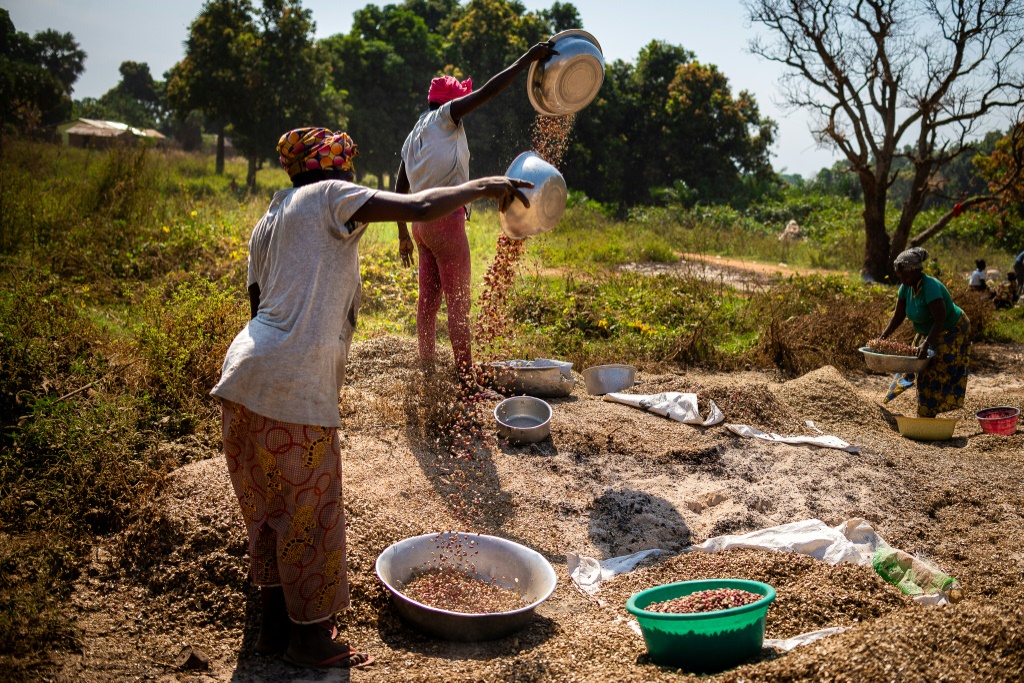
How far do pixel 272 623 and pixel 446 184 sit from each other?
2397mm

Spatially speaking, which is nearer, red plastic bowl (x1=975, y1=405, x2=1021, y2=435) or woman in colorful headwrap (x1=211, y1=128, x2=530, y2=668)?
woman in colorful headwrap (x1=211, y1=128, x2=530, y2=668)

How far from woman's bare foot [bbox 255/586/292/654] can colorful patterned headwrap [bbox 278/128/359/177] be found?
1252 millimetres

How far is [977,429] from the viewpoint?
512 cm

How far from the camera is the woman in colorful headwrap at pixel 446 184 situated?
3900 mm

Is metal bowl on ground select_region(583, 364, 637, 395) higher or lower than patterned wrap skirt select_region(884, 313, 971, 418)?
lower

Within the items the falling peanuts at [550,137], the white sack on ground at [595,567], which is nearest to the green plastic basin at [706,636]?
the white sack on ground at [595,567]

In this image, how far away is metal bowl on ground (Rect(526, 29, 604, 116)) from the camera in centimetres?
402

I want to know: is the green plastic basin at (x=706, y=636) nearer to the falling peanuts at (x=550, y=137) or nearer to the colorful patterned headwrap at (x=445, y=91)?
the falling peanuts at (x=550, y=137)

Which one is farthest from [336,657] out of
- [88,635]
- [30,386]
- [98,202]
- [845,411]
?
[98,202]

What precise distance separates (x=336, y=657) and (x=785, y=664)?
4.11 ft

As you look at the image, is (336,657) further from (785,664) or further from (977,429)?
(977,429)

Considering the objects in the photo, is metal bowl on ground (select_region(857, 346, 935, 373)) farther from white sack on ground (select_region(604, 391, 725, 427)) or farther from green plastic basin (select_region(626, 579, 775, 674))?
green plastic basin (select_region(626, 579, 775, 674))

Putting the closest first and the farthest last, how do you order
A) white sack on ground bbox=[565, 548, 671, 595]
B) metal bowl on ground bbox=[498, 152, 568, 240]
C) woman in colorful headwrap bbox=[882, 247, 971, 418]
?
white sack on ground bbox=[565, 548, 671, 595]
metal bowl on ground bbox=[498, 152, 568, 240]
woman in colorful headwrap bbox=[882, 247, 971, 418]

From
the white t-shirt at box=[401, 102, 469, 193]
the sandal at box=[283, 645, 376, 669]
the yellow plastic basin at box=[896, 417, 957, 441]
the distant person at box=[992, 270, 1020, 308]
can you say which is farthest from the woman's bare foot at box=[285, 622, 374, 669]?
the distant person at box=[992, 270, 1020, 308]
